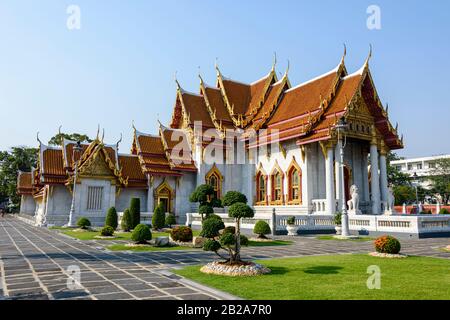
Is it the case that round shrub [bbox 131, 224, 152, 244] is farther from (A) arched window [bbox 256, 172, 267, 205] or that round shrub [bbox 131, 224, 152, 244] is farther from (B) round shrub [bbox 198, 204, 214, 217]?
(A) arched window [bbox 256, 172, 267, 205]

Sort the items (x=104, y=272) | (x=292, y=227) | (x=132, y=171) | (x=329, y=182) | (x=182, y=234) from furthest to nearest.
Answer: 1. (x=132, y=171)
2. (x=329, y=182)
3. (x=292, y=227)
4. (x=182, y=234)
5. (x=104, y=272)

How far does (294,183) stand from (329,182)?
11.8ft

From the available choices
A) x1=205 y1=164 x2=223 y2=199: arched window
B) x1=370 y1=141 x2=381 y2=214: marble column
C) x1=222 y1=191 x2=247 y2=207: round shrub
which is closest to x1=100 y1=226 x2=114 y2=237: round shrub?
x1=222 y1=191 x2=247 y2=207: round shrub

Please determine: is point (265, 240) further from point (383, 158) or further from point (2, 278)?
point (383, 158)

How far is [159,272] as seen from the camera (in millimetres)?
8281

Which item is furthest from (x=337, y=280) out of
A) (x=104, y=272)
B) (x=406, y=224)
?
(x=406, y=224)

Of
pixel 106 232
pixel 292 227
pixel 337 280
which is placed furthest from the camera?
pixel 292 227

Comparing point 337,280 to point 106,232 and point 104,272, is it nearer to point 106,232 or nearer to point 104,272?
point 104,272

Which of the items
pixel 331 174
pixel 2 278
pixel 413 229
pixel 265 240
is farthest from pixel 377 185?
pixel 2 278

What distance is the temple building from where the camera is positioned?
25203 mm

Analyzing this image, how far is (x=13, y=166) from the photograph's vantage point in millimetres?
61844

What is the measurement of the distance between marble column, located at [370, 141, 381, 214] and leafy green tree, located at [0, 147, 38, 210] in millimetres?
54763

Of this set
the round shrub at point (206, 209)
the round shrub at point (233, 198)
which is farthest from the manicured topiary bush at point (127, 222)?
the round shrub at point (233, 198)
